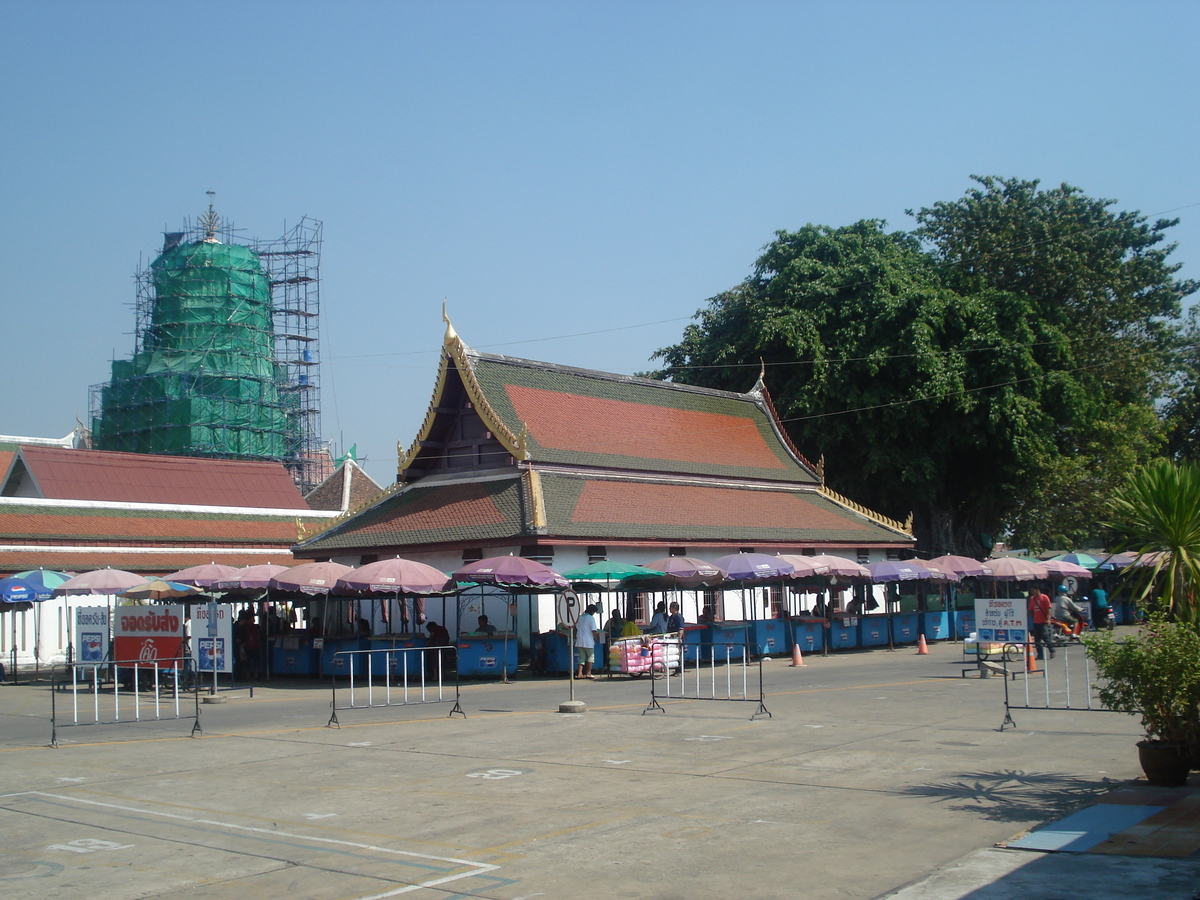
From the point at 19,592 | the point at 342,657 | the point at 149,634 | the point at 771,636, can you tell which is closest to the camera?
the point at 149,634

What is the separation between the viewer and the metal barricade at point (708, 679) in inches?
730

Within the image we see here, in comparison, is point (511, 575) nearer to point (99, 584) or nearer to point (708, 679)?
point (708, 679)

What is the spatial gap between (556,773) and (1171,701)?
602 cm

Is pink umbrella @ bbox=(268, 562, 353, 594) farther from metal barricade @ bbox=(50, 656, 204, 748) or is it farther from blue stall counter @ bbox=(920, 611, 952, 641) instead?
blue stall counter @ bbox=(920, 611, 952, 641)

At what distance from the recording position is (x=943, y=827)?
361 inches

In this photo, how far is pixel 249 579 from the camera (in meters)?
25.9

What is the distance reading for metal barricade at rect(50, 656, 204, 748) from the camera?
17778 millimetres

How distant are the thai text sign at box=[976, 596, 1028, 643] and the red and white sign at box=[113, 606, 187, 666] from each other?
44.1 ft

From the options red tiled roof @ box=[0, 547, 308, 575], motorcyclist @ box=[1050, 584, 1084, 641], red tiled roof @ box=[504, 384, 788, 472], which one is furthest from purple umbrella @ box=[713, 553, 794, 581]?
red tiled roof @ box=[0, 547, 308, 575]

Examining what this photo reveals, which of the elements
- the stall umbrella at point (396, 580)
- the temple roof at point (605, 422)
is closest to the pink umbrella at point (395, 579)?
the stall umbrella at point (396, 580)

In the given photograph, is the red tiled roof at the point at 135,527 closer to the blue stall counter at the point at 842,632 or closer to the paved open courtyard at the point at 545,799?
the paved open courtyard at the point at 545,799

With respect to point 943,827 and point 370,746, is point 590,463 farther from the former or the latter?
point 943,827

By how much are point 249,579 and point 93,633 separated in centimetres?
483

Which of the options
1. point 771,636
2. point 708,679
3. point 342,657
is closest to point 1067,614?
point 771,636
